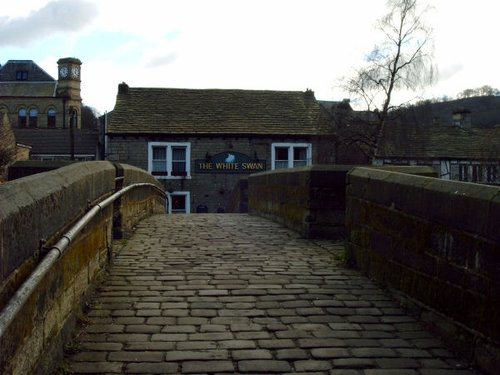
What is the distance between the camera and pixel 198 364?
3625mm

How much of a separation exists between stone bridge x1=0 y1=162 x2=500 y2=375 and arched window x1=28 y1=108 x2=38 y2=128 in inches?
3138

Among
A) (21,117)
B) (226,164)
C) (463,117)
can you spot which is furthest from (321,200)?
(21,117)

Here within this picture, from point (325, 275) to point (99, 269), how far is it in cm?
257

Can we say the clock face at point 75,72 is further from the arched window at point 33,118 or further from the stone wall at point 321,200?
the stone wall at point 321,200

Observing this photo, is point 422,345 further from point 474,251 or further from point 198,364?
point 198,364

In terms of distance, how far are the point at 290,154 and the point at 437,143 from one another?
12.2 metres

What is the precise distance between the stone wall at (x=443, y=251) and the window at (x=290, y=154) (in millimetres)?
24837

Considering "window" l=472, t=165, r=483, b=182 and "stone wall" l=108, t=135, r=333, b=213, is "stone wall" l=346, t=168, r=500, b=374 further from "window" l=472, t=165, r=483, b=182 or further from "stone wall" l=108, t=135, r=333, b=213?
"window" l=472, t=165, r=483, b=182

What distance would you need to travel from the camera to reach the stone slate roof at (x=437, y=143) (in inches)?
1172

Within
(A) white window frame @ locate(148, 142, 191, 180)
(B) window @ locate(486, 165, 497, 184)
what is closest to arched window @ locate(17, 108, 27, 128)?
(A) white window frame @ locate(148, 142, 191, 180)

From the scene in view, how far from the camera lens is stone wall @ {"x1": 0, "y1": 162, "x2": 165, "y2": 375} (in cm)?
266

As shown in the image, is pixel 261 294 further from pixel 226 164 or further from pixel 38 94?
pixel 38 94

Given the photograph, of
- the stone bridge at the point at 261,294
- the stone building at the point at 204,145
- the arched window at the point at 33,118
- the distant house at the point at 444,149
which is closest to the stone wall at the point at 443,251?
the stone bridge at the point at 261,294

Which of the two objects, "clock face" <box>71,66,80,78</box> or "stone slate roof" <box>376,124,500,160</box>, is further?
"clock face" <box>71,66,80,78</box>
